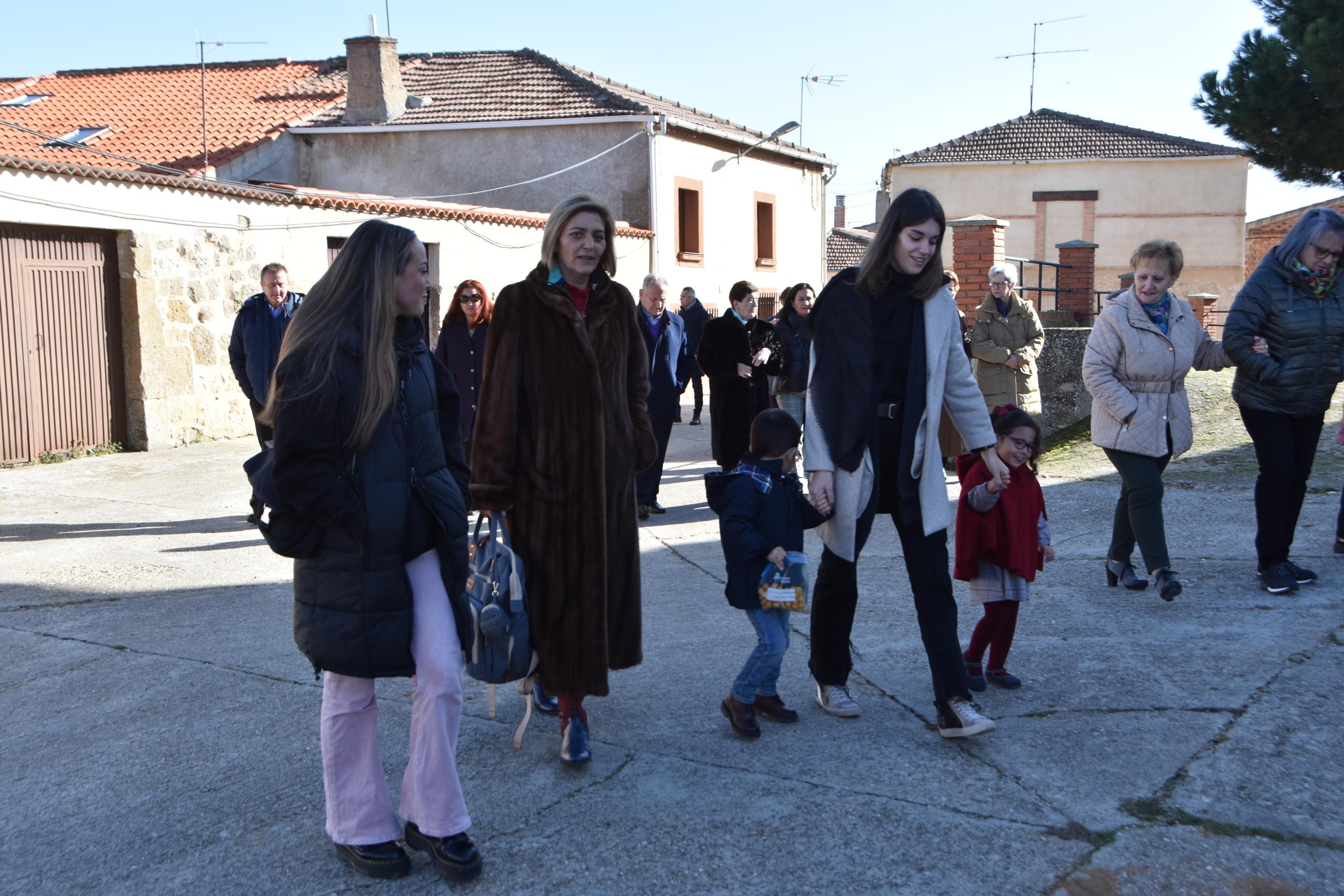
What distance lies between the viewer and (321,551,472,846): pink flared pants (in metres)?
3.00

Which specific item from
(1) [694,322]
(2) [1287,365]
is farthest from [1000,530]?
(1) [694,322]

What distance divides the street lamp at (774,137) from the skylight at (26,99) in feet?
48.3

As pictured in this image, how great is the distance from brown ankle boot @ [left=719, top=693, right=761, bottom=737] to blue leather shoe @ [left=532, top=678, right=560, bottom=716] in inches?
24.9

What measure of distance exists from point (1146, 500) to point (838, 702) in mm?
2216

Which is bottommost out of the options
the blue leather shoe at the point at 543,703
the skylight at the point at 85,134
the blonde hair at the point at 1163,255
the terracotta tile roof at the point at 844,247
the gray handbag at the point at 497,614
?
the blue leather shoe at the point at 543,703

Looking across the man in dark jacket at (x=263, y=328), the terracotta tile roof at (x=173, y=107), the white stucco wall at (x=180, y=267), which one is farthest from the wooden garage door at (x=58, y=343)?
the terracotta tile roof at (x=173, y=107)

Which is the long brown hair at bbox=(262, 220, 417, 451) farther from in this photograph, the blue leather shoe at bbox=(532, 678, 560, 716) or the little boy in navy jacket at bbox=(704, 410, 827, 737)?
the blue leather shoe at bbox=(532, 678, 560, 716)

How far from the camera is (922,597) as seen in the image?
13.0 ft

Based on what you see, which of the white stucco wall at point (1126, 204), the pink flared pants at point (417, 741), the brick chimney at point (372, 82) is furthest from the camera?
the white stucco wall at point (1126, 204)

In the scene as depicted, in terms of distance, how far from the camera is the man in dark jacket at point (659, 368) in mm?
8516

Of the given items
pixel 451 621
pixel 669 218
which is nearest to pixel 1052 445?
pixel 451 621

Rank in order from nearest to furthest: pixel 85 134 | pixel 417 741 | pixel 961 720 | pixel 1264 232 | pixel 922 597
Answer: pixel 417 741, pixel 961 720, pixel 922 597, pixel 85 134, pixel 1264 232

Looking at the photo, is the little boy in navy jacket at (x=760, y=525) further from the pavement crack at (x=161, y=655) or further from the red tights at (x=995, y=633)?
the pavement crack at (x=161, y=655)

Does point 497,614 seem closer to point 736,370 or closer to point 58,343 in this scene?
point 736,370
